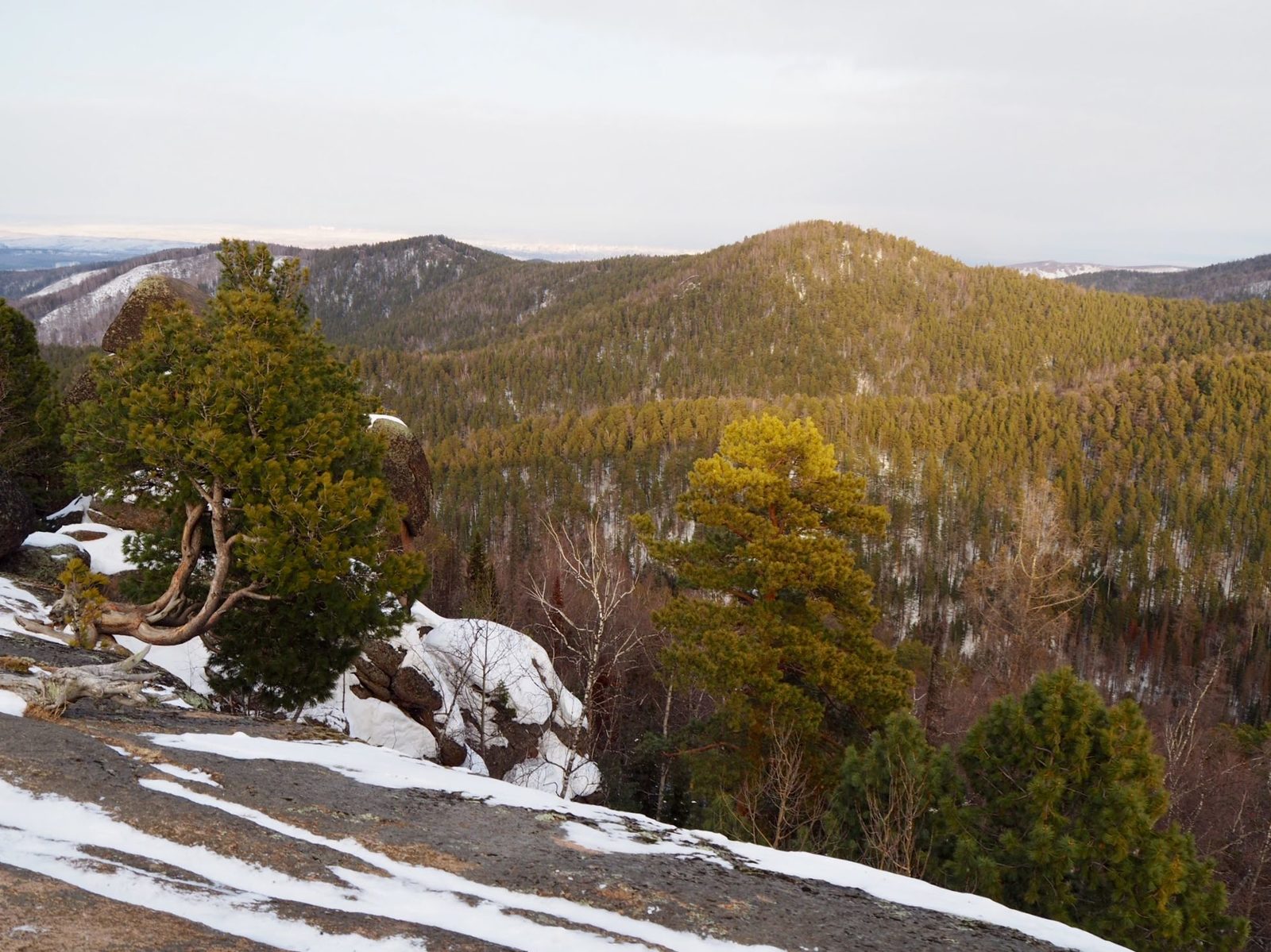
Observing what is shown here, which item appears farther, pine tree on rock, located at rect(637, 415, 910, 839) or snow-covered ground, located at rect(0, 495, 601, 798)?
snow-covered ground, located at rect(0, 495, 601, 798)

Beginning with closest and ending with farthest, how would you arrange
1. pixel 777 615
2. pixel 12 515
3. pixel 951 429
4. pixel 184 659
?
1. pixel 777 615
2. pixel 12 515
3. pixel 184 659
4. pixel 951 429

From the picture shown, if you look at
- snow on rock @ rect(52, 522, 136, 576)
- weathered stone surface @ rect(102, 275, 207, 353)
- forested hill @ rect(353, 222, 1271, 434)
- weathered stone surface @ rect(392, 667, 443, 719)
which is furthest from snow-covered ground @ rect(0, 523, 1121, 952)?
forested hill @ rect(353, 222, 1271, 434)

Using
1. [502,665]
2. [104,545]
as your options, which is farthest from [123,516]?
[502,665]

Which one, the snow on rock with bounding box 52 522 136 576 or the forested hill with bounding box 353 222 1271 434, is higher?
the forested hill with bounding box 353 222 1271 434

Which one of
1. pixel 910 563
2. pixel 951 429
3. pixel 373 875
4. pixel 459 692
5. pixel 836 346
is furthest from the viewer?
pixel 836 346

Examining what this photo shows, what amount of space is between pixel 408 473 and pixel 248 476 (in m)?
16.2

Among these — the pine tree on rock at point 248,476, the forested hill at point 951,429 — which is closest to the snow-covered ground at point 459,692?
the pine tree on rock at point 248,476

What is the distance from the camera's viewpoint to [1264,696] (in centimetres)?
7769

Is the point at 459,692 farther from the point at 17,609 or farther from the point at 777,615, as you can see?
the point at 17,609

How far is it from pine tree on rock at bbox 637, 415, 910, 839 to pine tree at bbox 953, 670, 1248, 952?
4.04 metres

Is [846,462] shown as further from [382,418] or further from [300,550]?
[300,550]

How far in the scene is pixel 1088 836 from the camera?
10.0 metres

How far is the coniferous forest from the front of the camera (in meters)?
10.9

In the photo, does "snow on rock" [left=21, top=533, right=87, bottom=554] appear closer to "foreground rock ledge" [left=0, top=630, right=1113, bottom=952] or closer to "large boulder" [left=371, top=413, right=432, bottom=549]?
"large boulder" [left=371, top=413, right=432, bottom=549]
